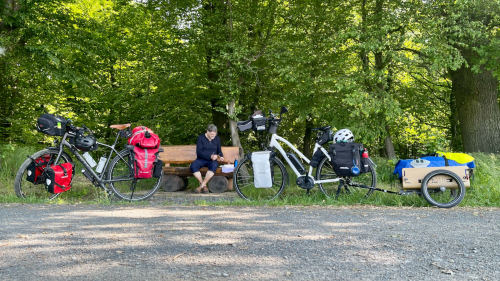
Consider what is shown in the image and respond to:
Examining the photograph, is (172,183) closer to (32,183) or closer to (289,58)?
(32,183)

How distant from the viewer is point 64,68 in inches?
415

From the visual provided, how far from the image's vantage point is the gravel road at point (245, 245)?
327 centimetres

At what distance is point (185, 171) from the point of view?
362 inches

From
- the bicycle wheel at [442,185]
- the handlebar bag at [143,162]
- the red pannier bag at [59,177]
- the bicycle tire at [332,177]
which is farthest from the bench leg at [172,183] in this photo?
the bicycle wheel at [442,185]

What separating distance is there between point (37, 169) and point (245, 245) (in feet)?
15.2

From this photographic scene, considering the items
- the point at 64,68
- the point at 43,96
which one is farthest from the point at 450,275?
the point at 43,96

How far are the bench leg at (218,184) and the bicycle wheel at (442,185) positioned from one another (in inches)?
149

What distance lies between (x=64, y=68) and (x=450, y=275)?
381 inches

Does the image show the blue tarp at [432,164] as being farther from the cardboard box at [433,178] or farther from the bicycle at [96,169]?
the bicycle at [96,169]

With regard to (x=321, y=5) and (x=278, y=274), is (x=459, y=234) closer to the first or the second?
(x=278, y=274)

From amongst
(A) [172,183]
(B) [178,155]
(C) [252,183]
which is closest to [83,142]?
(A) [172,183]

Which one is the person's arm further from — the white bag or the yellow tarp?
the yellow tarp

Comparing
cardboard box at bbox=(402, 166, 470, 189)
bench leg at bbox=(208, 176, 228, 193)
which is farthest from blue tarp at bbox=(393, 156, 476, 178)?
bench leg at bbox=(208, 176, 228, 193)

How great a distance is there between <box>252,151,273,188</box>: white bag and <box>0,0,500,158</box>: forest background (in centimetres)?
203
